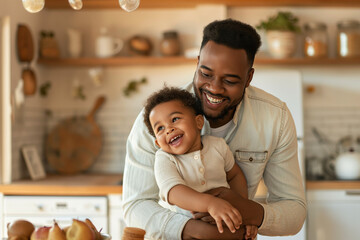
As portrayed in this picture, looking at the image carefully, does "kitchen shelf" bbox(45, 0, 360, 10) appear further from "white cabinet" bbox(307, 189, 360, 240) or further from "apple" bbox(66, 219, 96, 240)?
"apple" bbox(66, 219, 96, 240)

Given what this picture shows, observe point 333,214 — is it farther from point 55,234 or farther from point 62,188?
point 55,234

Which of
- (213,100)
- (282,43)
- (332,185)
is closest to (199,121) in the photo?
(213,100)

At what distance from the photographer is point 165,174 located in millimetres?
1624

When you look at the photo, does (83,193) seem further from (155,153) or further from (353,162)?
(353,162)

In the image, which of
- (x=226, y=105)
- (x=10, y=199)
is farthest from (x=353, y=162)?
(x=10, y=199)

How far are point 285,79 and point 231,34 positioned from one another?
1.96 metres

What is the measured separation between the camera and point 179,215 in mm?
1677

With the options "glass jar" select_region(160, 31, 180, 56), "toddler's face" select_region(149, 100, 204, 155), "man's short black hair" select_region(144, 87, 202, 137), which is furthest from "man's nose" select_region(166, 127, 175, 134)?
"glass jar" select_region(160, 31, 180, 56)

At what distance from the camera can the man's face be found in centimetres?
172

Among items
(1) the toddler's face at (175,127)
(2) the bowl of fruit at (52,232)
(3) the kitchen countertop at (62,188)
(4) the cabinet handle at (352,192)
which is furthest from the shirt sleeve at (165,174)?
(4) the cabinet handle at (352,192)

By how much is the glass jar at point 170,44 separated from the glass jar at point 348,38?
1.30m

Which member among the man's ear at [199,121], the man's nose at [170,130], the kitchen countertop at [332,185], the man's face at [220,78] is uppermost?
the man's face at [220,78]

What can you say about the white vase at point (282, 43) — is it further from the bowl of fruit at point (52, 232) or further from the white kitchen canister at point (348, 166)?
the bowl of fruit at point (52, 232)

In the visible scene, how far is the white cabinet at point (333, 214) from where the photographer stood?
11.4ft
